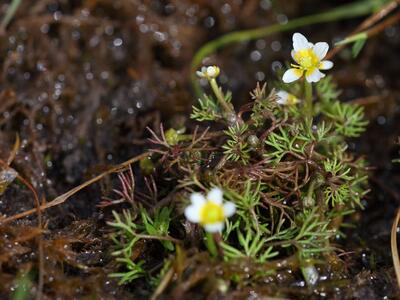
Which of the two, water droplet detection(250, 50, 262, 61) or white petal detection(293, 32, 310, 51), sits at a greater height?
white petal detection(293, 32, 310, 51)

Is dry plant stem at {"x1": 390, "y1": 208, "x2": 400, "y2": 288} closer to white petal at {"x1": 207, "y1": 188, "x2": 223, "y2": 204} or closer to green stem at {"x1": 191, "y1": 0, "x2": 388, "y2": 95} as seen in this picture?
white petal at {"x1": 207, "y1": 188, "x2": 223, "y2": 204}

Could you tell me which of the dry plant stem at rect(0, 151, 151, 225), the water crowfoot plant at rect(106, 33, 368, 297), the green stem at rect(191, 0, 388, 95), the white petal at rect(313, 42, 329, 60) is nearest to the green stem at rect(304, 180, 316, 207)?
the water crowfoot plant at rect(106, 33, 368, 297)

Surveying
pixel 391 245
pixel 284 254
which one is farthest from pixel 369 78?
pixel 284 254

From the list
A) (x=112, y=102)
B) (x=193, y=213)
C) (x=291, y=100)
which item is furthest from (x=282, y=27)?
(x=193, y=213)

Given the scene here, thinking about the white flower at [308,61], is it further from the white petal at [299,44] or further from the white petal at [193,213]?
the white petal at [193,213]

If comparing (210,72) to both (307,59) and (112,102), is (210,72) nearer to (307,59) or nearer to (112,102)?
(307,59)

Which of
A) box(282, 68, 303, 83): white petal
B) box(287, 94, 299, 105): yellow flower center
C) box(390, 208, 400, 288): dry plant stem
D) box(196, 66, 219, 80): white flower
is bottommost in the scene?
box(390, 208, 400, 288): dry plant stem

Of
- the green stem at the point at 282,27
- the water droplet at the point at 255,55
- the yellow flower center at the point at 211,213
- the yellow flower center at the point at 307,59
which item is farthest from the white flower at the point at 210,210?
the water droplet at the point at 255,55
